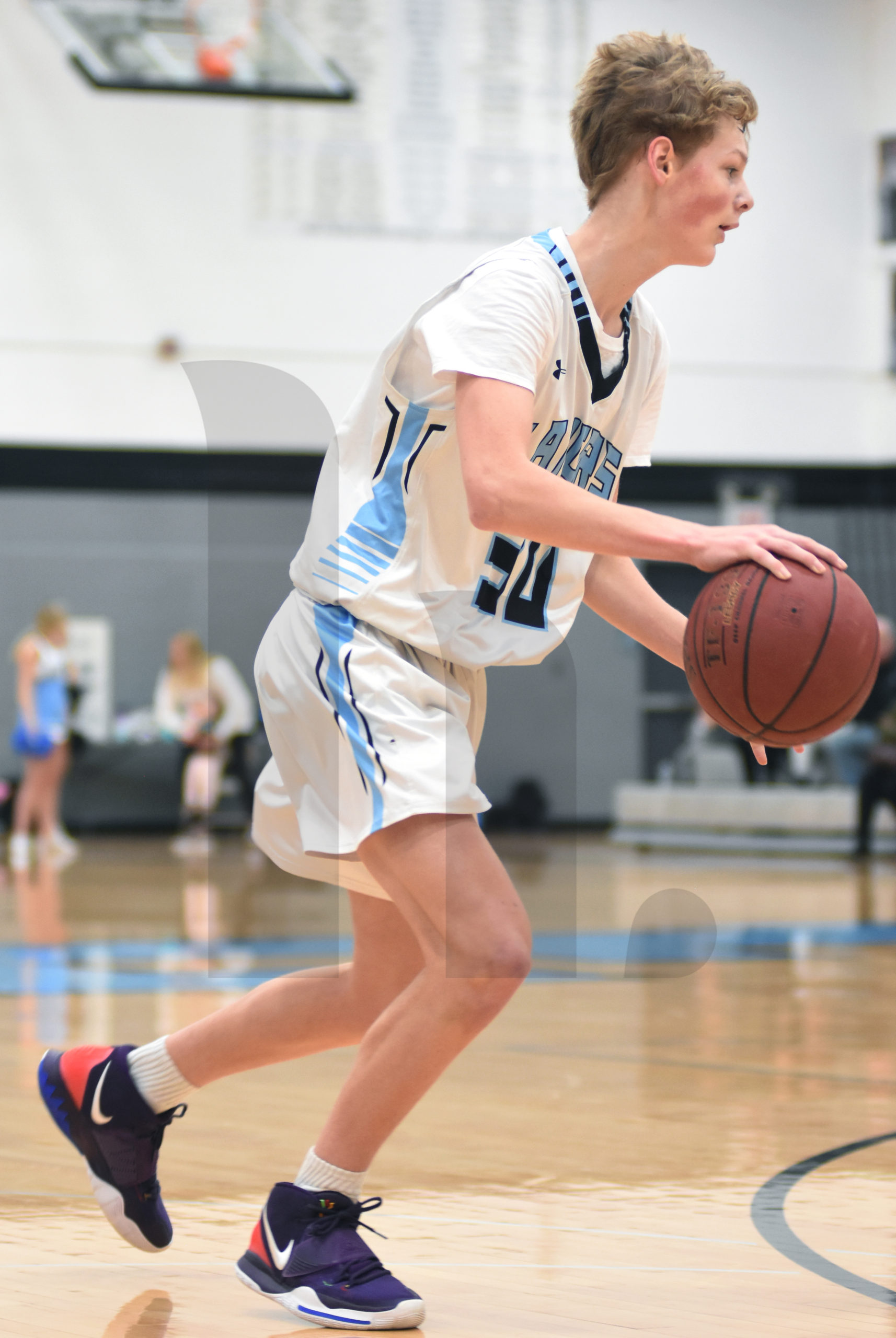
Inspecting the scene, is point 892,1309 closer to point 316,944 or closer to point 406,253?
point 316,944

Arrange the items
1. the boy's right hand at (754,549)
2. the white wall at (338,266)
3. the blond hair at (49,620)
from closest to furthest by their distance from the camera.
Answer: the boy's right hand at (754,549) < the blond hair at (49,620) < the white wall at (338,266)

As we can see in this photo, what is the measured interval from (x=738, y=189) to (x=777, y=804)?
Answer: 11512 millimetres

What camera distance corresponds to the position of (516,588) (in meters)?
2.80

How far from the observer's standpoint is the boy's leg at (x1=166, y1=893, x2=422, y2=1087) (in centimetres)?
282

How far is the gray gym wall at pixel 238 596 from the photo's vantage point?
16.1 meters

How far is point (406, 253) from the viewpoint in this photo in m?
15.7

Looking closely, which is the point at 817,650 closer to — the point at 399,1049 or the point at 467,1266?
the point at 399,1049

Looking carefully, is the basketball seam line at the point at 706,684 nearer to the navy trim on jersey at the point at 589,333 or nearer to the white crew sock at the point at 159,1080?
the navy trim on jersey at the point at 589,333

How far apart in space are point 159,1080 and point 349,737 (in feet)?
2.31

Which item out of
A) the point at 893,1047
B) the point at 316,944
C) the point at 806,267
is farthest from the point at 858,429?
the point at 893,1047

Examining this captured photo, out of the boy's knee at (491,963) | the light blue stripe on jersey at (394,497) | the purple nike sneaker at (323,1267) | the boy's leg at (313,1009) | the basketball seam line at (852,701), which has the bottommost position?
the purple nike sneaker at (323,1267)

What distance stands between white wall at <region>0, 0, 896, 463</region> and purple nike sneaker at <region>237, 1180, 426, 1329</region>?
13083 millimetres

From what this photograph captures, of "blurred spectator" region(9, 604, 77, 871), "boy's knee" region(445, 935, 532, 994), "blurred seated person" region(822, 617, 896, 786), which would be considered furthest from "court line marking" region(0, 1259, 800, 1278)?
"blurred seated person" region(822, 617, 896, 786)

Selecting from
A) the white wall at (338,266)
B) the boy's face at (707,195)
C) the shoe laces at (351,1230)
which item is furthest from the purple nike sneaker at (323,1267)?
the white wall at (338,266)
